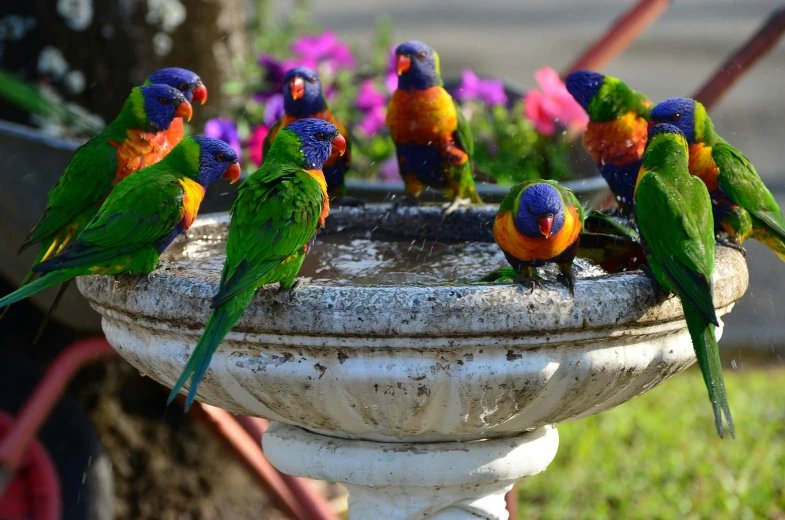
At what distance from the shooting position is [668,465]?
322 cm

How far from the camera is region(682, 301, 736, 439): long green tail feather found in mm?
1354

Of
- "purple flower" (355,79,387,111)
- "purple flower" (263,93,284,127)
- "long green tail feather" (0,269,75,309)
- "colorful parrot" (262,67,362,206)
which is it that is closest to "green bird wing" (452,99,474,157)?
"colorful parrot" (262,67,362,206)

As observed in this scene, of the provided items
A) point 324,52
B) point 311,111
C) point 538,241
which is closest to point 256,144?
point 324,52

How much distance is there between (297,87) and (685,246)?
3.86 ft

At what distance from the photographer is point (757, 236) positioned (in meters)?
1.76

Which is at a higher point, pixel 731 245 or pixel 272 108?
pixel 731 245

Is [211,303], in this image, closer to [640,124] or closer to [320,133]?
[320,133]

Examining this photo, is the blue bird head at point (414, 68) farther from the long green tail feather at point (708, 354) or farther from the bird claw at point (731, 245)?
the long green tail feather at point (708, 354)

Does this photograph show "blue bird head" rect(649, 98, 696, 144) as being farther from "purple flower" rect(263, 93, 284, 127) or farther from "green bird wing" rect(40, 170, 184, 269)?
"purple flower" rect(263, 93, 284, 127)

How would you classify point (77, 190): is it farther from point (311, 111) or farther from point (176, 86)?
point (311, 111)

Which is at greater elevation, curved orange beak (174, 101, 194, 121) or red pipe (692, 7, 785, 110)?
curved orange beak (174, 101, 194, 121)

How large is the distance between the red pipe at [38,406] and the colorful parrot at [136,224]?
2.90 feet

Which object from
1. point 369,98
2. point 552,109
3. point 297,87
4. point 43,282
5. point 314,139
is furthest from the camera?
point 369,98

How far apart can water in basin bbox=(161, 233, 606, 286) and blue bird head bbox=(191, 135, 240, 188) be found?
18 centimetres
